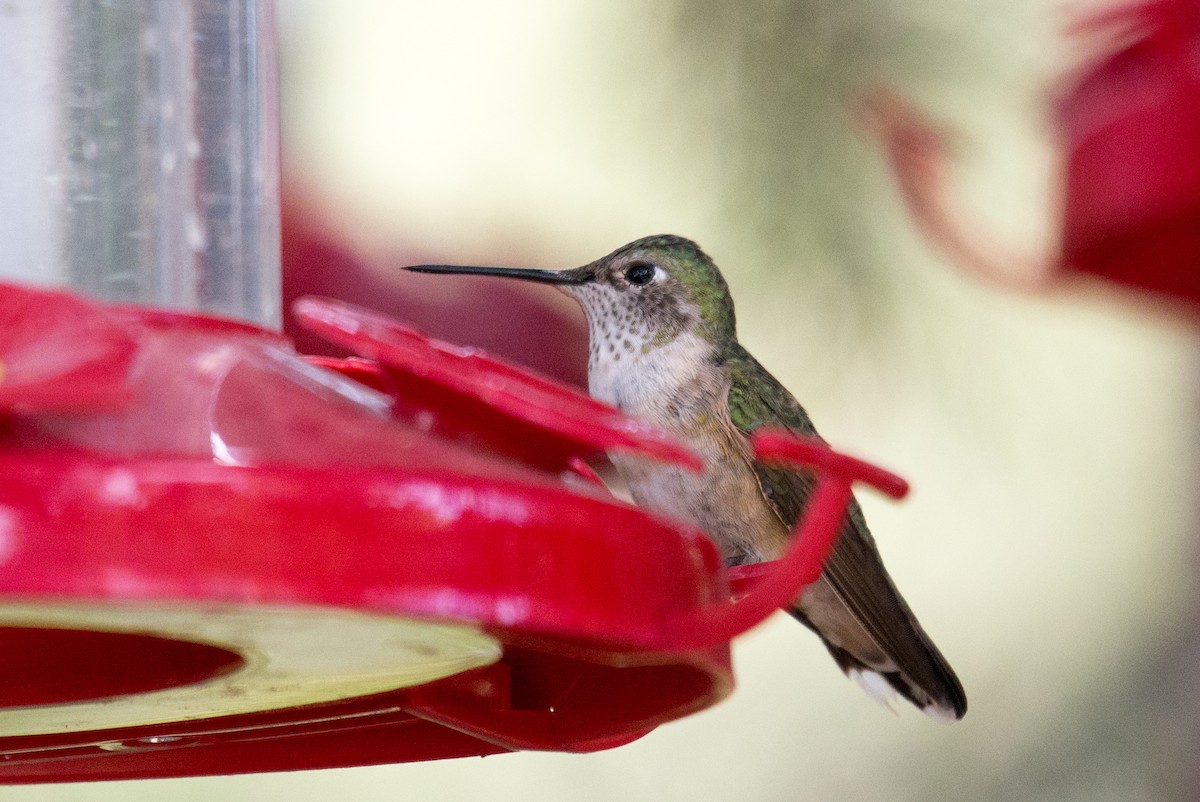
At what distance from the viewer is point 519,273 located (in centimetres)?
306

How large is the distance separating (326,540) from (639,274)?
2.14 metres

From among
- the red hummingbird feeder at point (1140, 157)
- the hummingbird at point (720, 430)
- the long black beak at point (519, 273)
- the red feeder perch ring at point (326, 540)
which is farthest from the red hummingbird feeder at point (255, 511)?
the red hummingbird feeder at point (1140, 157)

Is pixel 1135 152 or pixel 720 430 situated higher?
pixel 1135 152

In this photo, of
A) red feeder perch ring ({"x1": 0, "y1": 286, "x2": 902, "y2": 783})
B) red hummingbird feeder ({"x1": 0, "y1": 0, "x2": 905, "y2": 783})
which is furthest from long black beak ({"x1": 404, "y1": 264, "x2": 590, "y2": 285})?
red feeder perch ring ({"x1": 0, "y1": 286, "x2": 902, "y2": 783})

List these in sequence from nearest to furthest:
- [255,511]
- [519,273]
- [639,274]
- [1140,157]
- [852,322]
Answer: [255,511] < [1140,157] < [519,273] < [639,274] < [852,322]

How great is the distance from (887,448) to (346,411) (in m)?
4.77

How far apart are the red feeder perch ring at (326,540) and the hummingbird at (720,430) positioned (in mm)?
1232

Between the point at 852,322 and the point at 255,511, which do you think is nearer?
the point at 255,511

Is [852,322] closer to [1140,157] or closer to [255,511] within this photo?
[1140,157]

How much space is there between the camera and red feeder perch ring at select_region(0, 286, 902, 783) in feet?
4.18

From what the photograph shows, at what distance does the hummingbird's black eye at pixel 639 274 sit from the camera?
3.41 m

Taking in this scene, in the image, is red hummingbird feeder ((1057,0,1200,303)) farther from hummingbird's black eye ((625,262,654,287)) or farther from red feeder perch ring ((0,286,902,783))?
red feeder perch ring ((0,286,902,783))

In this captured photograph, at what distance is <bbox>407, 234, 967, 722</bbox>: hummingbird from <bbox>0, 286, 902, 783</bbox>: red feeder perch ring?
1.23 metres

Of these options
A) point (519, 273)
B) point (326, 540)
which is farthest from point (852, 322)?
point (326, 540)
